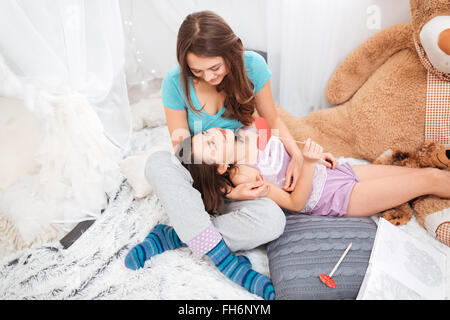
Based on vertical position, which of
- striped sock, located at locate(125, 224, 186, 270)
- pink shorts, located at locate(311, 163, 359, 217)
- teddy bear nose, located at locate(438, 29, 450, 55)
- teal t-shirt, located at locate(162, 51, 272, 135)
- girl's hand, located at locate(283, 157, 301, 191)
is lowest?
striped sock, located at locate(125, 224, 186, 270)

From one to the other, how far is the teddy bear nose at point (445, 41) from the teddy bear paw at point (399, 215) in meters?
0.52

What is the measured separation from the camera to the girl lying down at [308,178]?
104 cm

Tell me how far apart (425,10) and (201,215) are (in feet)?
3.26

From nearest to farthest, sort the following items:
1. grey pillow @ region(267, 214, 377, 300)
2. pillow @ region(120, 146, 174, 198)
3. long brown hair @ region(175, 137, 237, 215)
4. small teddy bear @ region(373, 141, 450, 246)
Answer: grey pillow @ region(267, 214, 377, 300), small teddy bear @ region(373, 141, 450, 246), long brown hair @ region(175, 137, 237, 215), pillow @ region(120, 146, 174, 198)

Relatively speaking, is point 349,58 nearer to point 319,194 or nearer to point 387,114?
point 387,114

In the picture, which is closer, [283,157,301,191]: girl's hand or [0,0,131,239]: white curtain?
[0,0,131,239]: white curtain

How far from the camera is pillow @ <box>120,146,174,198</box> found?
4.01 feet

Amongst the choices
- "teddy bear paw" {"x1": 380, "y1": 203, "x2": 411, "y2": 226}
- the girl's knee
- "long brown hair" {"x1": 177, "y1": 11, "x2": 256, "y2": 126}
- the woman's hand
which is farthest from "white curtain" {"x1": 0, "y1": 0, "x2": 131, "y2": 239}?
"teddy bear paw" {"x1": 380, "y1": 203, "x2": 411, "y2": 226}

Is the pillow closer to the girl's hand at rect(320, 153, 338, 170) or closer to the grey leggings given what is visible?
the grey leggings

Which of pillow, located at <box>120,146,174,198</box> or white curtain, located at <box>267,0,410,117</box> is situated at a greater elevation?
white curtain, located at <box>267,0,410,117</box>

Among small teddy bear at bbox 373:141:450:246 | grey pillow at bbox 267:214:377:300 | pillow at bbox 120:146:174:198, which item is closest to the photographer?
grey pillow at bbox 267:214:377:300

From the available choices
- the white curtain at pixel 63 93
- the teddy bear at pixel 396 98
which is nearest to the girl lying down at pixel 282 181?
the teddy bear at pixel 396 98

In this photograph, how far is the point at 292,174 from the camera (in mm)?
1150
